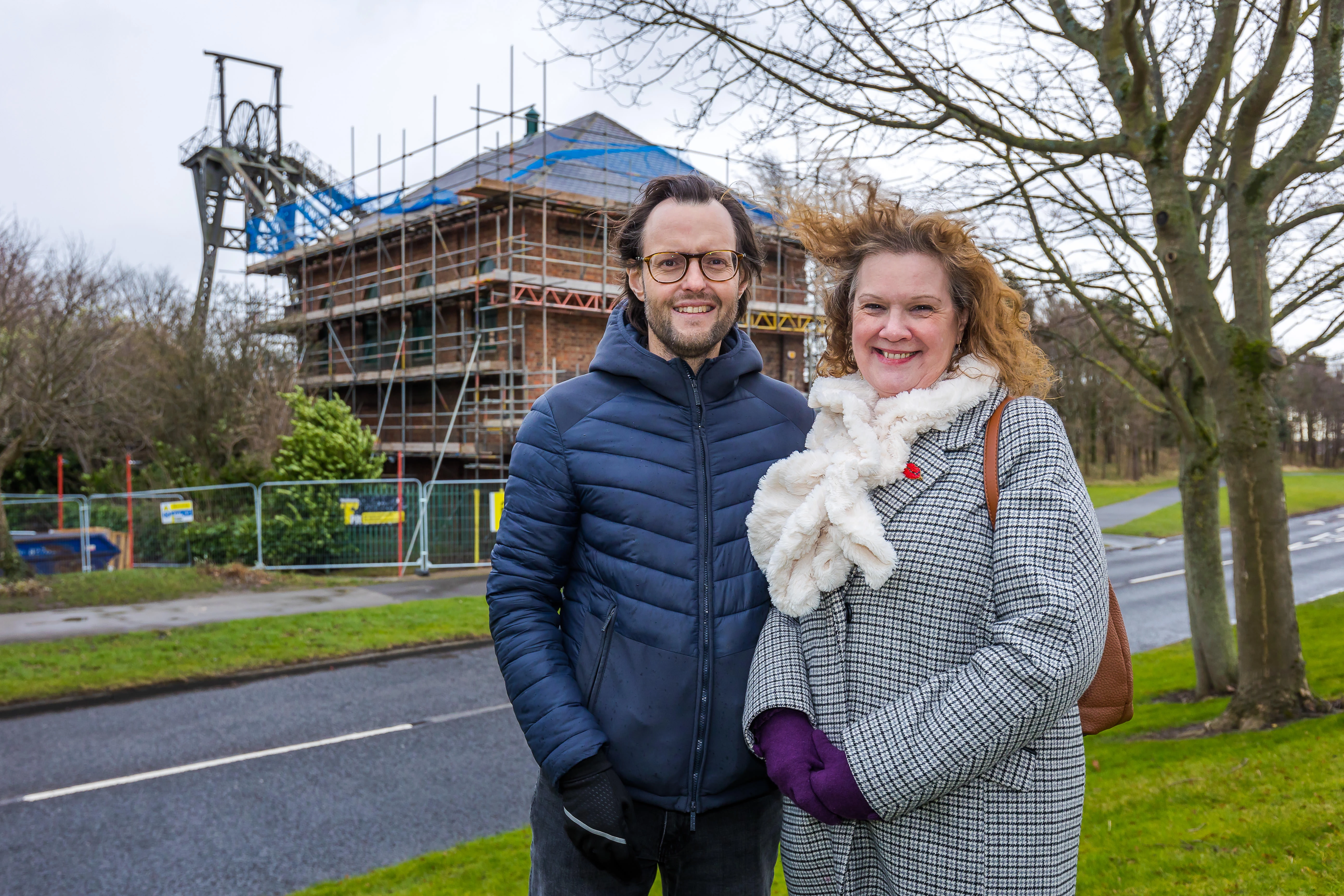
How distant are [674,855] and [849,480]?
43.6 inches

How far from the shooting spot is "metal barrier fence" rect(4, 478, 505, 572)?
53.3ft

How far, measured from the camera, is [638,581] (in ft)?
7.53

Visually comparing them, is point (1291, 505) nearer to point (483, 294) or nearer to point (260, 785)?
point (483, 294)

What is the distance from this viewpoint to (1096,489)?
3647cm

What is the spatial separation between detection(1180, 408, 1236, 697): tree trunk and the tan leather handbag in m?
5.94

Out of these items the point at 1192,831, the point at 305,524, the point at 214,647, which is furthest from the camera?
the point at 305,524

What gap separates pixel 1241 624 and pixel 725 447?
5.30m

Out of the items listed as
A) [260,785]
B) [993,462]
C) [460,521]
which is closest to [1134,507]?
[460,521]

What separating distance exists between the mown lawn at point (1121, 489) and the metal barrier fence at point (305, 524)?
22.9 m

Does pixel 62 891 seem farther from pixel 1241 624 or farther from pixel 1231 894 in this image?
pixel 1241 624

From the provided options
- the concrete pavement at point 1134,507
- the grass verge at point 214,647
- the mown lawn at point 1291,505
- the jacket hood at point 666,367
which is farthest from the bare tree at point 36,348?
the concrete pavement at point 1134,507

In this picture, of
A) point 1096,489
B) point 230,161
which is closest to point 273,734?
point 230,161

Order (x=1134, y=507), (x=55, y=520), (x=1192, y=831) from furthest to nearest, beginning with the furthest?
(x=1134, y=507)
(x=55, y=520)
(x=1192, y=831)

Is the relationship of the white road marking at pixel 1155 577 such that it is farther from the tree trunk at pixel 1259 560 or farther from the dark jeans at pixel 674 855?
the dark jeans at pixel 674 855
